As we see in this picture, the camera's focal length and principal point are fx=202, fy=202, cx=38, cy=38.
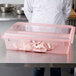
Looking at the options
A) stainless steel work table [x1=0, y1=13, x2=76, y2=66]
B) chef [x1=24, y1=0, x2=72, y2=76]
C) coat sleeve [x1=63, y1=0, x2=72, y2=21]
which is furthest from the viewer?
coat sleeve [x1=63, y1=0, x2=72, y2=21]

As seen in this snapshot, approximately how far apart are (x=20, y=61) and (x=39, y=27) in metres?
0.44

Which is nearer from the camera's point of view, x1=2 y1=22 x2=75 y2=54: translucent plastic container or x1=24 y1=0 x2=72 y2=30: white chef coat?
x1=2 y1=22 x2=75 y2=54: translucent plastic container

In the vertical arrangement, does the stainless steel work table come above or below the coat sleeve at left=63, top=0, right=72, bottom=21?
below

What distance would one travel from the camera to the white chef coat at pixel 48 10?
6.39ft

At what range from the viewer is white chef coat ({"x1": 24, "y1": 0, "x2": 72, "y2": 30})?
1.95m

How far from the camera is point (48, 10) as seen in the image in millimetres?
1956

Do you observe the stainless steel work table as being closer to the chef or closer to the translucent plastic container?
the translucent plastic container

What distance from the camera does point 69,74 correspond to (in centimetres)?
251

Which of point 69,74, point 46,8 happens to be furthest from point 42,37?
point 69,74

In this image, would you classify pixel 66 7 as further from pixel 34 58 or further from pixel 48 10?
pixel 34 58

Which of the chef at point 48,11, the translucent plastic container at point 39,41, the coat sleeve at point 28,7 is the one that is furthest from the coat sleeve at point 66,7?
the translucent plastic container at point 39,41

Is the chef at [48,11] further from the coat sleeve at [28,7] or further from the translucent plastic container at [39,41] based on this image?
the translucent plastic container at [39,41]

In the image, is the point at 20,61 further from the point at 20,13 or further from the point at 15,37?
the point at 20,13

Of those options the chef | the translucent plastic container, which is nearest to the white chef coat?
the chef
